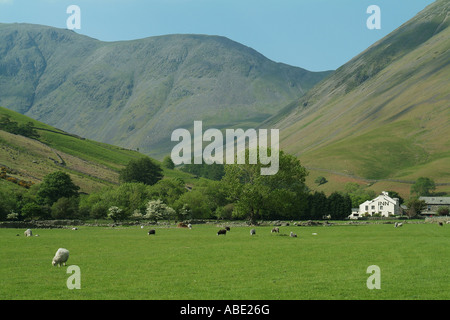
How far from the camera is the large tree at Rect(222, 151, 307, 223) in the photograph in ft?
321

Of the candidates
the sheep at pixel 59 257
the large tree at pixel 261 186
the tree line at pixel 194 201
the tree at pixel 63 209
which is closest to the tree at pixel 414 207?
the tree line at pixel 194 201

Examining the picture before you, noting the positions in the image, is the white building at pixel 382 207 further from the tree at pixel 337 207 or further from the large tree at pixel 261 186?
the large tree at pixel 261 186

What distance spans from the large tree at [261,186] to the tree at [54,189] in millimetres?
45045

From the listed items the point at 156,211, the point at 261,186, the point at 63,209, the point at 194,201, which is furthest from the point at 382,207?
the point at 63,209

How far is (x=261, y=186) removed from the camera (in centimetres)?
9856

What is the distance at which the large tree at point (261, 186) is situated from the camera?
97938 millimetres

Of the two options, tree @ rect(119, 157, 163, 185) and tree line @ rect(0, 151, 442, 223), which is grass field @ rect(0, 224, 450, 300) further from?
tree @ rect(119, 157, 163, 185)

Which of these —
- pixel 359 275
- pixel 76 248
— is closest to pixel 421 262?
pixel 359 275

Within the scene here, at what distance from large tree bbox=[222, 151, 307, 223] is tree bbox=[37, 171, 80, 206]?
1773 inches

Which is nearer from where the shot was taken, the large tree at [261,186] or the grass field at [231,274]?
the grass field at [231,274]

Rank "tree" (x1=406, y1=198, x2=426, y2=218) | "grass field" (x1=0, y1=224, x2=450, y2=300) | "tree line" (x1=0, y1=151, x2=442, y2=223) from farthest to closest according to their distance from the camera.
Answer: "tree" (x1=406, y1=198, x2=426, y2=218) → "tree line" (x1=0, y1=151, x2=442, y2=223) → "grass field" (x1=0, y1=224, x2=450, y2=300)

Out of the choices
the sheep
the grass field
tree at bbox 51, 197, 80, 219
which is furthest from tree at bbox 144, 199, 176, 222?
the sheep

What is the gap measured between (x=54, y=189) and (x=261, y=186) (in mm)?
54076
